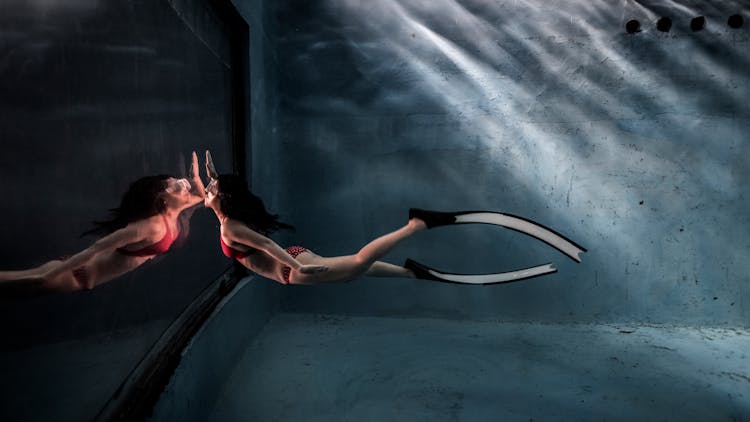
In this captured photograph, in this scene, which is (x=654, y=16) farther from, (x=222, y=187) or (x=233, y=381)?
(x=233, y=381)

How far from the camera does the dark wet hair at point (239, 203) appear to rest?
69.8 inches

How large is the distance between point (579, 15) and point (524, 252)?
222cm

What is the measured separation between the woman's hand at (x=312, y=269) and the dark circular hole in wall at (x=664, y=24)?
3.68 m

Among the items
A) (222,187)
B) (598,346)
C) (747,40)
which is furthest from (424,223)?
(747,40)

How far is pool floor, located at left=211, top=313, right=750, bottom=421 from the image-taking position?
88.5 inches

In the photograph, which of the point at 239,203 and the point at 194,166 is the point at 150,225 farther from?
the point at 194,166

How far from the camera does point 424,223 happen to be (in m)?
2.05

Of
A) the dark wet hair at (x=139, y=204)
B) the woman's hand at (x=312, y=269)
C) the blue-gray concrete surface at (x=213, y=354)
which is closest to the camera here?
the dark wet hair at (x=139, y=204)

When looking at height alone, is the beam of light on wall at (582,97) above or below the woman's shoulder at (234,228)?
above

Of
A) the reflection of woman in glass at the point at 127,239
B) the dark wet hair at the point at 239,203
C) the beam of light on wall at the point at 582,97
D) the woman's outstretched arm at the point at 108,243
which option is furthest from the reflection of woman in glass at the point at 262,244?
the beam of light on wall at the point at 582,97

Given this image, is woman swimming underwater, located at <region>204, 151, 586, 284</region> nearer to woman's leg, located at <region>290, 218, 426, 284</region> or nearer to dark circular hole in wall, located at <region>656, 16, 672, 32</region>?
woman's leg, located at <region>290, 218, 426, 284</region>

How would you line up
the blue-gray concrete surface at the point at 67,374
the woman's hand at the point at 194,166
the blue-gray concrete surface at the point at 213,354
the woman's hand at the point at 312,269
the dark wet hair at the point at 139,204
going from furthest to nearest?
the woman's hand at the point at 194,166 < the woman's hand at the point at 312,269 < the blue-gray concrete surface at the point at 213,354 < the dark wet hair at the point at 139,204 < the blue-gray concrete surface at the point at 67,374

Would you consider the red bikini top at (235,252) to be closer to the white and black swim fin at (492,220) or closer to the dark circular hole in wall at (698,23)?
the white and black swim fin at (492,220)

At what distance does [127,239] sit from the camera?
4.67ft
